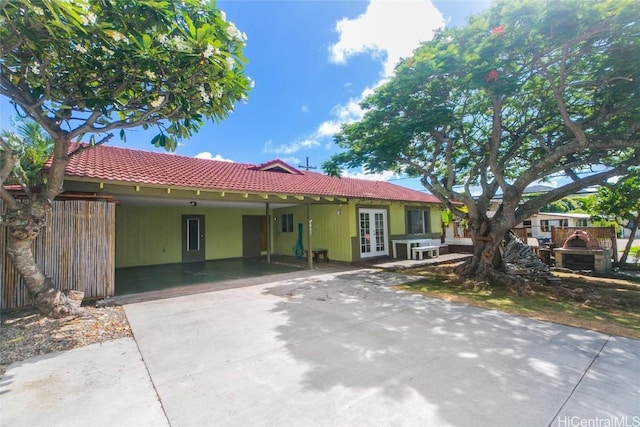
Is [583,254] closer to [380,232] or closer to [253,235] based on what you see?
[380,232]

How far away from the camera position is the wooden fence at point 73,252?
5.28 meters

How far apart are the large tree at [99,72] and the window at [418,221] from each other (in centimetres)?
1176

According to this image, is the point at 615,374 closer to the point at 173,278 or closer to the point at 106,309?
the point at 106,309

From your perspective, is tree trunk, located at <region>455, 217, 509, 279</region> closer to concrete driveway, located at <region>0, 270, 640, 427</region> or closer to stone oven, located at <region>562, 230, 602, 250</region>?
concrete driveway, located at <region>0, 270, 640, 427</region>

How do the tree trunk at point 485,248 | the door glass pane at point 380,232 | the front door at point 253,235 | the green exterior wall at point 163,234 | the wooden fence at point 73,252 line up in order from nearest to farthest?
1. the wooden fence at point 73,252
2. the tree trunk at point 485,248
3. the green exterior wall at point 163,234
4. the door glass pane at point 380,232
5. the front door at point 253,235

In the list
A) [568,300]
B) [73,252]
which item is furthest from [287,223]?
[568,300]

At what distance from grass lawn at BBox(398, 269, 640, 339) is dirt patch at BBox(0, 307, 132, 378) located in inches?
248

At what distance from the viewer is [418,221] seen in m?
15.7

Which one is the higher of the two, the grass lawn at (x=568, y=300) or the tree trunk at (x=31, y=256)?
the tree trunk at (x=31, y=256)

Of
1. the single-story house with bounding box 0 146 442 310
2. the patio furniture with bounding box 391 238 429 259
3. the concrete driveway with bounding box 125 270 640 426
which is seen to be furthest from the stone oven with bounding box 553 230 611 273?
the concrete driveway with bounding box 125 270 640 426

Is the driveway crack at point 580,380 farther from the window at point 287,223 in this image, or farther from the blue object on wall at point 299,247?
the window at point 287,223

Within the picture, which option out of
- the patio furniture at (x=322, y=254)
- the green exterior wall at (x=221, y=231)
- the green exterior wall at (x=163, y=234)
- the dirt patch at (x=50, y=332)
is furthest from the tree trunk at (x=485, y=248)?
the green exterior wall at (x=163, y=234)

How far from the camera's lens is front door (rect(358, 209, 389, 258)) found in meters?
12.6

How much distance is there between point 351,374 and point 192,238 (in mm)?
11694
